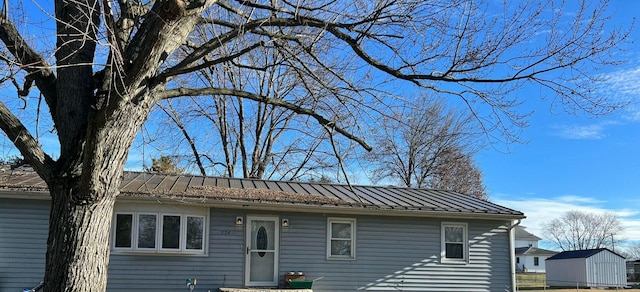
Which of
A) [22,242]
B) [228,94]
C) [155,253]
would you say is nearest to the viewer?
[228,94]

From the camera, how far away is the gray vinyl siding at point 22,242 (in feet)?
34.1

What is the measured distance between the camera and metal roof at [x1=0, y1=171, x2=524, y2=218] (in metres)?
10.9

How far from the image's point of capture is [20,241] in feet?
34.5

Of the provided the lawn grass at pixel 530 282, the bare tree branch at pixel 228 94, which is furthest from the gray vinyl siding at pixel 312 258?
the lawn grass at pixel 530 282

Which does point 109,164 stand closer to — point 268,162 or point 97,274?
point 97,274

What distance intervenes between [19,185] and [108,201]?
24.0 feet

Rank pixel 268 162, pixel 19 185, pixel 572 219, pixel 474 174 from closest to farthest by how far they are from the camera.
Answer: pixel 19 185, pixel 268 162, pixel 474 174, pixel 572 219

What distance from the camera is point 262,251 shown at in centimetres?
1157

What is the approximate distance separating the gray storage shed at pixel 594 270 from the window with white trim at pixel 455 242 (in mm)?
23395

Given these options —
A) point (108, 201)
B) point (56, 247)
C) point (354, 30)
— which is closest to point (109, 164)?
point (108, 201)

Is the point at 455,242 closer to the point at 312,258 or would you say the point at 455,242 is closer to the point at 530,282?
the point at 312,258

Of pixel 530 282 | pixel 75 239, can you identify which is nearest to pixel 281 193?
pixel 75 239

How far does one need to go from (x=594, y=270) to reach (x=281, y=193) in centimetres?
2790

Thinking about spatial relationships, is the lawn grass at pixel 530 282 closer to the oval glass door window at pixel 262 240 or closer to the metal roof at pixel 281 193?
the metal roof at pixel 281 193
